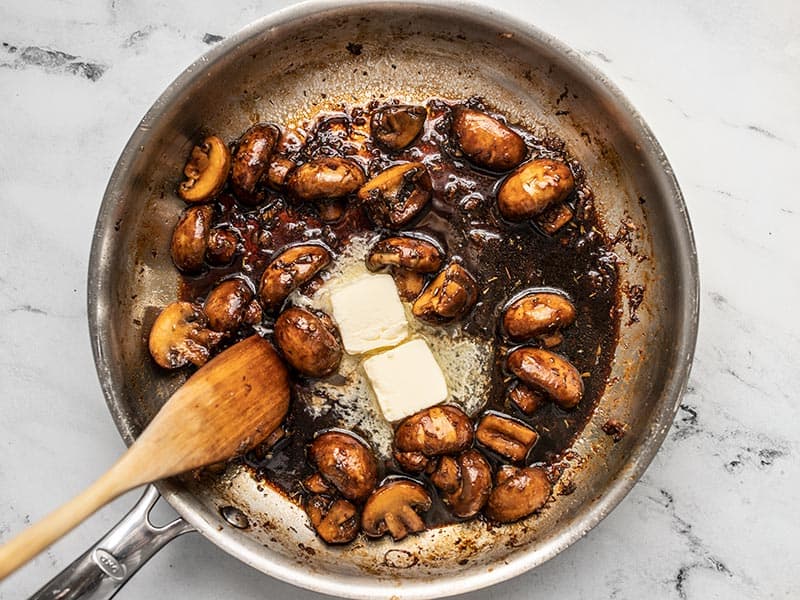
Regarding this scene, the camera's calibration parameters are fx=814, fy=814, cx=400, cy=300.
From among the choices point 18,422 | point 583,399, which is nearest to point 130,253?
point 18,422

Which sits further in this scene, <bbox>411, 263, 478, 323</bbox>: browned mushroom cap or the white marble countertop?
the white marble countertop

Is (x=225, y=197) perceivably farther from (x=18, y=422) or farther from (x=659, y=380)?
(x=659, y=380)

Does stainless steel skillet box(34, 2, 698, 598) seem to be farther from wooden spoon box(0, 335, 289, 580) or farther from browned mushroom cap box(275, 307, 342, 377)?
browned mushroom cap box(275, 307, 342, 377)

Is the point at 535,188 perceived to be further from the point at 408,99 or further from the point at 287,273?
the point at 287,273

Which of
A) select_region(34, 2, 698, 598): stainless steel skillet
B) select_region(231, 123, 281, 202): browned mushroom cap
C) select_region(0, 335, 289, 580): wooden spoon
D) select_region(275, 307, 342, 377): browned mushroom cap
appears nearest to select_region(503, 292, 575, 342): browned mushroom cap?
select_region(34, 2, 698, 598): stainless steel skillet

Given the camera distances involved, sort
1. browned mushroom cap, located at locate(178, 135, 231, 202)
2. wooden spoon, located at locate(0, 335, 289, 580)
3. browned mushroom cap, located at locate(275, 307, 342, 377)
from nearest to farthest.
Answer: wooden spoon, located at locate(0, 335, 289, 580) → browned mushroom cap, located at locate(275, 307, 342, 377) → browned mushroom cap, located at locate(178, 135, 231, 202)

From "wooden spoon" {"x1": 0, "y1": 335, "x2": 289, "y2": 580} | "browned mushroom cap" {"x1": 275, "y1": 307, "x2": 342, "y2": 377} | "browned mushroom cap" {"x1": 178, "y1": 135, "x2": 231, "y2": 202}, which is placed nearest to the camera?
"wooden spoon" {"x1": 0, "y1": 335, "x2": 289, "y2": 580}

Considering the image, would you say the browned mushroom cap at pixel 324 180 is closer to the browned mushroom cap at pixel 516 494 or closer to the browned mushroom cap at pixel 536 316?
the browned mushroom cap at pixel 536 316

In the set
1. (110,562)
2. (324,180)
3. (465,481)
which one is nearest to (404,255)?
(324,180)
